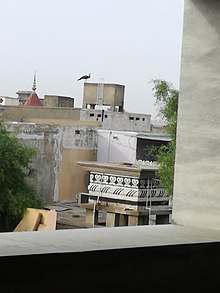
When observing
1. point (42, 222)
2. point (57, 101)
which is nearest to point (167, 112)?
point (42, 222)

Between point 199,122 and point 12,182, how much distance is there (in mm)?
8835

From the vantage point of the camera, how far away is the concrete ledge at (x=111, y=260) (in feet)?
4.42

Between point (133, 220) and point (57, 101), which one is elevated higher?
point (57, 101)

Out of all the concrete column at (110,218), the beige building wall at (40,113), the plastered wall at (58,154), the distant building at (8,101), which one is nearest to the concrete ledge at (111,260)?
the concrete column at (110,218)

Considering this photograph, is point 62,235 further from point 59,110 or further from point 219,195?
point 59,110

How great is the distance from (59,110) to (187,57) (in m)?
15.8

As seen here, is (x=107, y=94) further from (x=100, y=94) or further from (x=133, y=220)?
(x=133, y=220)

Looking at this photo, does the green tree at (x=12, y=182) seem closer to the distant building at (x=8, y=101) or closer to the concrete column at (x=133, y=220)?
the concrete column at (x=133, y=220)

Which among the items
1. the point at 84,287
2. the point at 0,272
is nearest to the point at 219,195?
the point at 84,287

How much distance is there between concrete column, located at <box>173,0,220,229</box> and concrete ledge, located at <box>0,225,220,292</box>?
0.19 m

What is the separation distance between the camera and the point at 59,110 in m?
17.9

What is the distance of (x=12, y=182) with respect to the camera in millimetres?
10711

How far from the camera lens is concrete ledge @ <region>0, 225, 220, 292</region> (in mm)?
1347

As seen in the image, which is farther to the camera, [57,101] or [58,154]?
[57,101]
